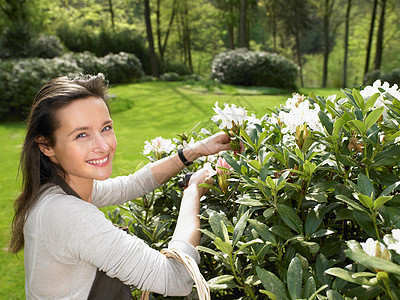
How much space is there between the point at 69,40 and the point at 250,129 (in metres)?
19.3

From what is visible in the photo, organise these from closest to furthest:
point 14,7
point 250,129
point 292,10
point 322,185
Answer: point 322,185 → point 250,129 → point 14,7 → point 292,10

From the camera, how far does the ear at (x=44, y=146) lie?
5.24 feet

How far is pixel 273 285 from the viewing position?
996 millimetres

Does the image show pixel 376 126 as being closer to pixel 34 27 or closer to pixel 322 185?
pixel 322 185

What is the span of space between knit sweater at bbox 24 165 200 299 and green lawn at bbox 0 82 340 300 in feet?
5.12

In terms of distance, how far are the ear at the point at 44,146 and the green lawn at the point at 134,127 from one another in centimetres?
140

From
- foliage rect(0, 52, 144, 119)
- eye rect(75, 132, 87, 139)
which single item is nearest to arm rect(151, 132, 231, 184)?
eye rect(75, 132, 87, 139)

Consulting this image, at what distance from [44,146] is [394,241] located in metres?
1.42

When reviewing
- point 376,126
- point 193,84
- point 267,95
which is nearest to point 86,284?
point 376,126

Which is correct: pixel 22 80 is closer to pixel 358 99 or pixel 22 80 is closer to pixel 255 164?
pixel 255 164

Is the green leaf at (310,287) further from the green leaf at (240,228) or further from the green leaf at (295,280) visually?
the green leaf at (240,228)

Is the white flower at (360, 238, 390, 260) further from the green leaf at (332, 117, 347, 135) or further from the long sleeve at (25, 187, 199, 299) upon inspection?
the long sleeve at (25, 187, 199, 299)

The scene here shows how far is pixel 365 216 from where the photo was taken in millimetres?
1033

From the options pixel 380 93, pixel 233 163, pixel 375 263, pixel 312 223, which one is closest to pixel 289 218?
pixel 312 223
